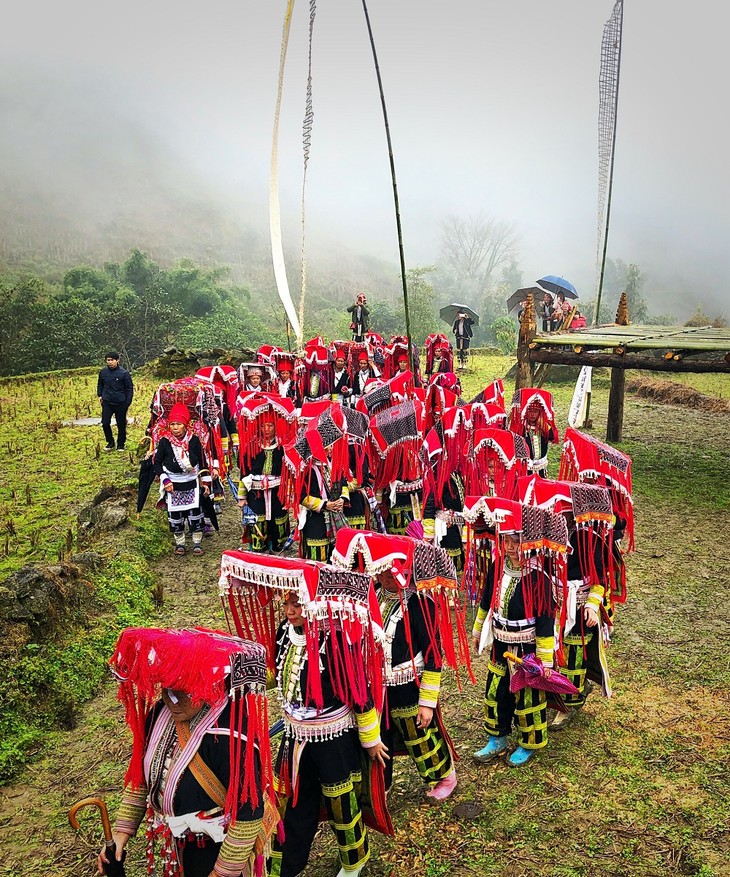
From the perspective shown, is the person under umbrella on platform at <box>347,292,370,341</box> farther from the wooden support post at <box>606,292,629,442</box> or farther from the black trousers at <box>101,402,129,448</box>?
the black trousers at <box>101,402,129,448</box>

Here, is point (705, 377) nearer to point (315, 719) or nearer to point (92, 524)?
point (92, 524)

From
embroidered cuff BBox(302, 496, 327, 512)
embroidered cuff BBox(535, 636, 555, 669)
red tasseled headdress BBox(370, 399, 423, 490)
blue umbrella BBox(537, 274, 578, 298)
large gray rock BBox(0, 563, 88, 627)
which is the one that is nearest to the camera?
embroidered cuff BBox(535, 636, 555, 669)

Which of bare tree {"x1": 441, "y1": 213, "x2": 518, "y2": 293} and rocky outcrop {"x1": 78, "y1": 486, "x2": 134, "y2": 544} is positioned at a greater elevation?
bare tree {"x1": 441, "y1": 213, "x2": 518, "y2": 293}

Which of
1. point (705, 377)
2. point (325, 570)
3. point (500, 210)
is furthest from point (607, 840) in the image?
point (500, 210)

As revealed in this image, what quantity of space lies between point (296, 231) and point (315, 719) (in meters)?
77.7

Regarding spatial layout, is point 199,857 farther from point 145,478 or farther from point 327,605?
point 145,478

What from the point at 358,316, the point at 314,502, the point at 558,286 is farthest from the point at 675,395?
the point at 314,502

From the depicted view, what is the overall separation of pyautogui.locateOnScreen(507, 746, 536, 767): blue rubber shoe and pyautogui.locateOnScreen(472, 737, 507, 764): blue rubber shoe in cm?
8

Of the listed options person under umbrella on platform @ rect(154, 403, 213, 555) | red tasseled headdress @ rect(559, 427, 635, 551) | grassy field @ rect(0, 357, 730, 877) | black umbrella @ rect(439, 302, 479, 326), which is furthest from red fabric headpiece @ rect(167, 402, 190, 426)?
black umbrella @ rect(439, 302, 479, 326)

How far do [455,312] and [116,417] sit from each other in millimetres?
14366

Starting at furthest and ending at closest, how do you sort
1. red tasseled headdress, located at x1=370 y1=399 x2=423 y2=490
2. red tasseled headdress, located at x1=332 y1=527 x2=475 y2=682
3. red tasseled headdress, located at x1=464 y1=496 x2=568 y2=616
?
red tasseled headdress, located at x1=370 y1=399 x2=423 y2=490
red tasseled headdress, located at x1=464 y1=496 x2=568 y2=616
red tasseled headdress, located at x1=332 y1=527 x2=475 y2=682

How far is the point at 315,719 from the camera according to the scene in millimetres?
3117

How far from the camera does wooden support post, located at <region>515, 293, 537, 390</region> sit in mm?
12016

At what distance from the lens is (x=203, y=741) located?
8.25 ft
